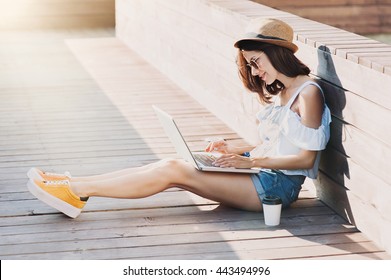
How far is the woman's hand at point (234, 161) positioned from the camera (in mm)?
3961

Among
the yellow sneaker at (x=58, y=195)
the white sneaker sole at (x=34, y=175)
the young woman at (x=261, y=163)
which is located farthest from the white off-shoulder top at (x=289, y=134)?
the white sneaker sole at (x=34, y=175)

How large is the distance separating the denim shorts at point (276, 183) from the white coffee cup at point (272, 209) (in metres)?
0.06

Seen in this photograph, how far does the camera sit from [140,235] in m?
3.84

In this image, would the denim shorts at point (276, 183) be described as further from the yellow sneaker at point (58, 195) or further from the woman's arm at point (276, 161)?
the yellow sneaker at point (58, 195)

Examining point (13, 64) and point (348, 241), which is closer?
point (348, 241)

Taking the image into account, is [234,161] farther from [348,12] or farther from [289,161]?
[348,12]

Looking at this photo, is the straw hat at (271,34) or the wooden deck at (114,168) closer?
the wooden deck at (114,168)

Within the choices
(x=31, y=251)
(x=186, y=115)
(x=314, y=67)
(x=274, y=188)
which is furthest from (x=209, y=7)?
(x=31, y=251)

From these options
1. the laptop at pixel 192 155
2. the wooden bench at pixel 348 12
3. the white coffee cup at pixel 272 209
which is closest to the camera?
the white coffee cup at pixel 272 209

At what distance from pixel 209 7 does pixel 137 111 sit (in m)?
0.92

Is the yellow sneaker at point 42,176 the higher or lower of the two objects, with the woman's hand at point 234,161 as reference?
lower

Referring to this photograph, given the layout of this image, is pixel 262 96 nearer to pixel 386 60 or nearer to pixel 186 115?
pixel 386 60

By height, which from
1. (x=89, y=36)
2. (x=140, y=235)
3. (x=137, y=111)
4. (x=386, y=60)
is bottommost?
(x=89, y=36)
